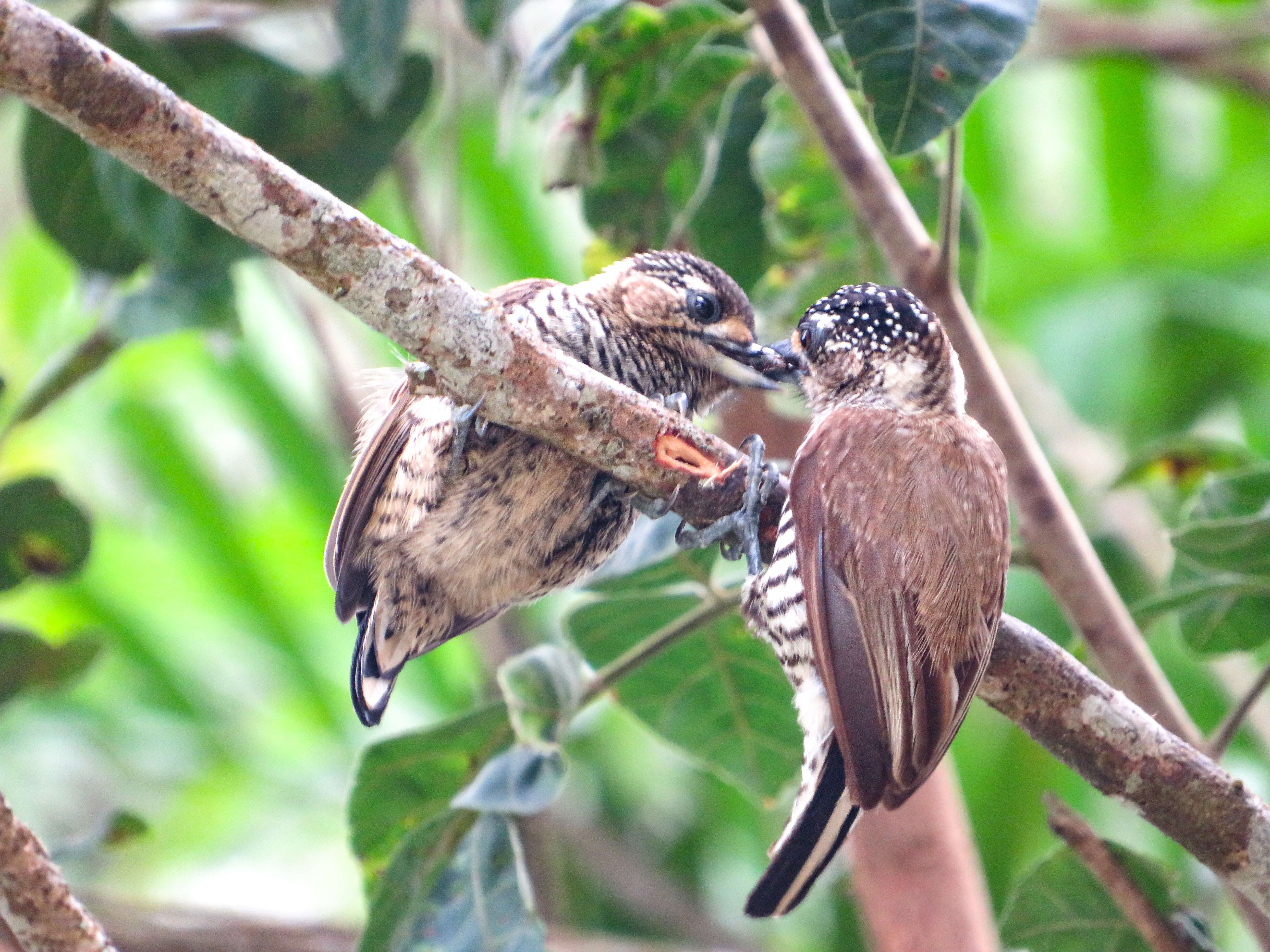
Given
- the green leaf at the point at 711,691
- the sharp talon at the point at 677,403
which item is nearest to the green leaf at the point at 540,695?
the green leaf at the point at 711,691

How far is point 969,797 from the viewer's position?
4285 millimetres

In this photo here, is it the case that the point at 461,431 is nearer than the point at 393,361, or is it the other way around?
the point at 461,431

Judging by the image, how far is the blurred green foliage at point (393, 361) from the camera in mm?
2561

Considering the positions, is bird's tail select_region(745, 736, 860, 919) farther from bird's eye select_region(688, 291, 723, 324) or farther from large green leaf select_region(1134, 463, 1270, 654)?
bird's eye select_region(688, 291, 723, 324)

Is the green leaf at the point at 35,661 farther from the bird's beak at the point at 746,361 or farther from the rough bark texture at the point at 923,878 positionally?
the rough bark texture at the point at 923,878

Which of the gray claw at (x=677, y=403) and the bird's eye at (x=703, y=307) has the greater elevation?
the bird's eye at (x=703, y=307)

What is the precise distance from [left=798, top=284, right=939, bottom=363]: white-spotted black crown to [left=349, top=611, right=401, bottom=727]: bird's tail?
36.9 inches

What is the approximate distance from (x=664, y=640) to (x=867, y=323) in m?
0.65

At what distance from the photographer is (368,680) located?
2.44 meters

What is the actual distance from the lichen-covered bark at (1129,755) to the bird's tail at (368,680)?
1057 mm

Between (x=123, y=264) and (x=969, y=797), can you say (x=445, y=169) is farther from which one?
(x=969, y=797)

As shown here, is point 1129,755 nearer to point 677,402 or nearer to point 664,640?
point 664,640

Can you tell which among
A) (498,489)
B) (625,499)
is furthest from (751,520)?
(498,489)

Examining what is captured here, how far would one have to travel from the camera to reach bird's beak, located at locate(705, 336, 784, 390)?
255 cm
